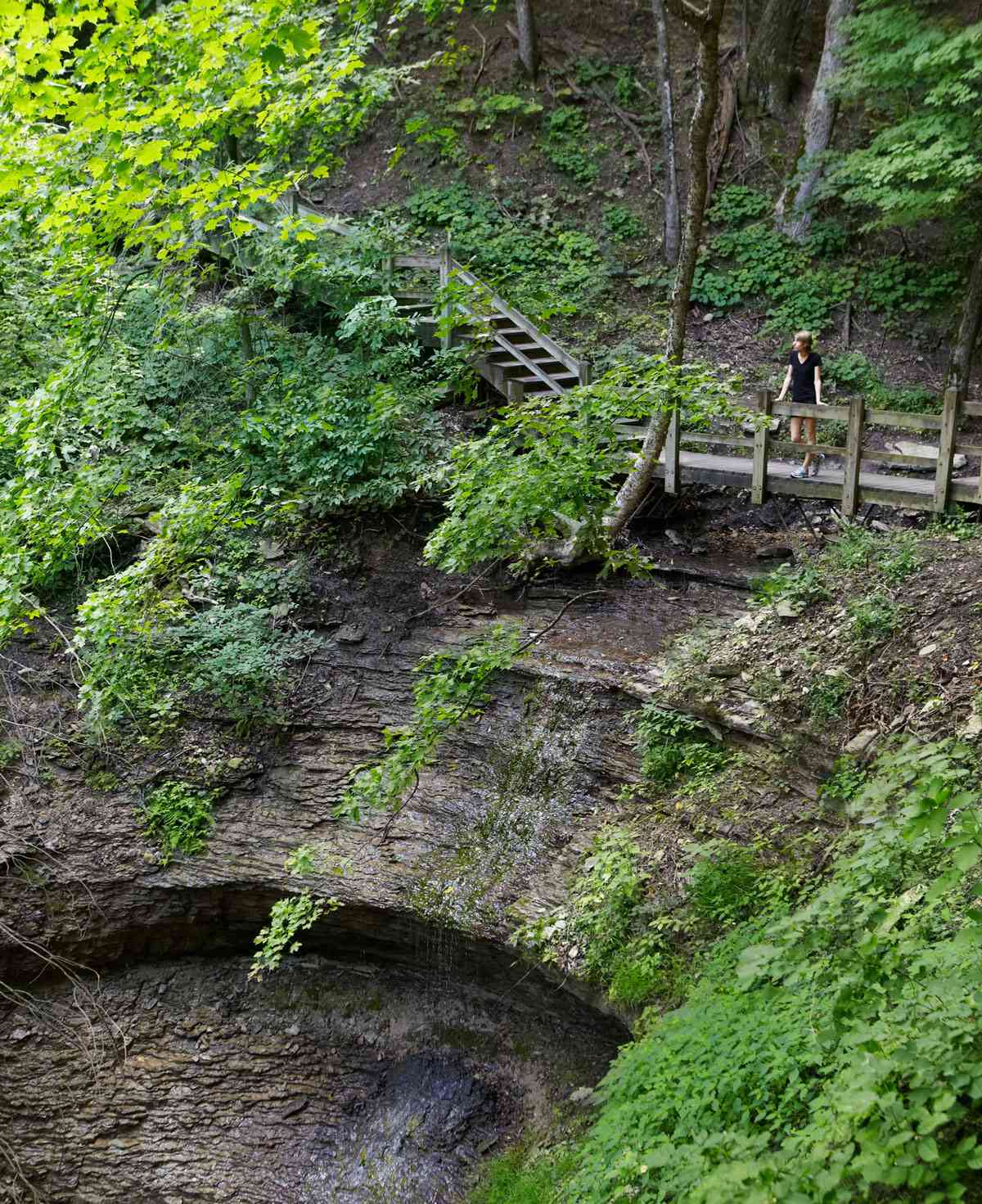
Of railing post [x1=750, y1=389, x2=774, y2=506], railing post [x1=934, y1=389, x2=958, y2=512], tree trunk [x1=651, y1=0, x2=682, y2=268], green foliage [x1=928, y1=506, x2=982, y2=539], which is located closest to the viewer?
green foliage [x1=928, y1=506, x2=982, y2=539]

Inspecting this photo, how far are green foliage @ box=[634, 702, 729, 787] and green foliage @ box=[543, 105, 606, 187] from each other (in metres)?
13.7

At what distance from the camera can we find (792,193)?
16.8m

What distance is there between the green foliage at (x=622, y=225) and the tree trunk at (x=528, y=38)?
13.8 feet

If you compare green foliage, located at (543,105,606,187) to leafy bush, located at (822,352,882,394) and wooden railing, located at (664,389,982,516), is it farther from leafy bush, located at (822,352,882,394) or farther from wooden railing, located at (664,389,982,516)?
wooden railing, located at (664,389,982,516)

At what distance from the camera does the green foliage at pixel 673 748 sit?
25.5 ft

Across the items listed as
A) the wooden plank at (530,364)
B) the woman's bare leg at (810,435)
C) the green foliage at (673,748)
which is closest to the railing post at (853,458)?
the woman's bare leg at (810,435)

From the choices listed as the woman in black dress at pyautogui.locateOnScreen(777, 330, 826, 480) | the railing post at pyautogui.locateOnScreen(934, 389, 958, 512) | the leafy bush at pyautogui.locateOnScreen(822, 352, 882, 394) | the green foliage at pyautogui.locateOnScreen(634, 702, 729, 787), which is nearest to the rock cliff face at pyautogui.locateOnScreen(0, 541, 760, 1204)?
the green foliage at pyautogui.locateOnScreen(634, 702, 729, 787)

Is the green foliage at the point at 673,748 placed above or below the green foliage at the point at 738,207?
below

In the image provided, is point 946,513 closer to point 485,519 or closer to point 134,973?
point 485,519

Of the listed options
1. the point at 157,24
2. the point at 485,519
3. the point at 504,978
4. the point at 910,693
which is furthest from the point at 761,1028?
the point at 157,24

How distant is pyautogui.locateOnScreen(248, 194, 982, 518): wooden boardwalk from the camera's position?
9445mm

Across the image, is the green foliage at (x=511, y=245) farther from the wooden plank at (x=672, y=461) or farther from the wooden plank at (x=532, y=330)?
the wooden plank at (x=672, y=461)

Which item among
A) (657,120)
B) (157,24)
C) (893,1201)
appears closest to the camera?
(893,1201)

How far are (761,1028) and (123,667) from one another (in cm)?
687
